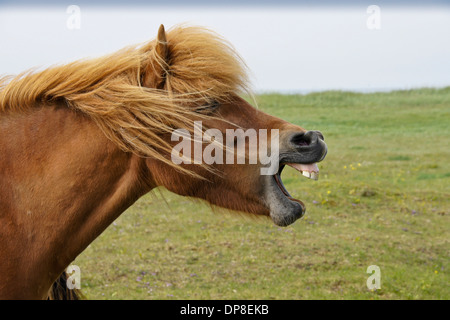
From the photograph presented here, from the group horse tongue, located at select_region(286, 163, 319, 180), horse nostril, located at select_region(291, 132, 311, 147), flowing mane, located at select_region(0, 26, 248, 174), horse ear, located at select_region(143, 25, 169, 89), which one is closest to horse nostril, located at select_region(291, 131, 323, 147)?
horse nostril, located at select_region(291, 132, 311, 147)

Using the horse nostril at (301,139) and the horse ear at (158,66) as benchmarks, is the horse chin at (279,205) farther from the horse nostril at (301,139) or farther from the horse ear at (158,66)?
the horse ear at (158,66)

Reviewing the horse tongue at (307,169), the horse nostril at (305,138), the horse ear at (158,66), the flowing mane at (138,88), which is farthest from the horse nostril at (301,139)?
the horse ear at (158,66)

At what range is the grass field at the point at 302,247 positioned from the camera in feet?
21.2

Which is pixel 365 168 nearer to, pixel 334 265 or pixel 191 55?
pixel 334 265

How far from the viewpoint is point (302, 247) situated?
Result: 762 cm

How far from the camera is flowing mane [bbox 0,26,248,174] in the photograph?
255 centimetres

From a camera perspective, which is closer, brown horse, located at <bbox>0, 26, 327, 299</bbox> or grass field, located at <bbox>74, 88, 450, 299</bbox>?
brown horse, located at <bbox>0, 26, 327, 299</bbox>

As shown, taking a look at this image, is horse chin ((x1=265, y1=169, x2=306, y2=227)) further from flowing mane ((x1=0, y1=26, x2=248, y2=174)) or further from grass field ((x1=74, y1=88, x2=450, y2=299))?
flowing mane ((x1=0, y1=26, x2=248, y2=174))

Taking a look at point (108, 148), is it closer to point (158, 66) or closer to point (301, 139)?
point (158, 66)

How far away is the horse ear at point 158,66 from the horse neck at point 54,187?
0.37 meters

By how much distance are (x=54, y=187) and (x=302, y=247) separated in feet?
18.4

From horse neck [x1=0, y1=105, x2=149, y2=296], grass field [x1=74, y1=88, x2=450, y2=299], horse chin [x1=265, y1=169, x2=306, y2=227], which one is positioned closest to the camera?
horse neck [x1=0, y1=105, x2=149, y2=296]

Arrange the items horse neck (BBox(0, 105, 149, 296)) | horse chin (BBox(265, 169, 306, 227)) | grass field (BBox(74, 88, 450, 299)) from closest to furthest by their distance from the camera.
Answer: horse neck (BBox(0, 105, 149, 296))
horse chin (BBox(265, 169, 306, 227))
grass field (BBox(74, 88, 450, 299))

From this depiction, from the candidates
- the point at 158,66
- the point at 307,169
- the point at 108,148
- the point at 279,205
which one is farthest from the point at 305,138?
the point at 108,148
